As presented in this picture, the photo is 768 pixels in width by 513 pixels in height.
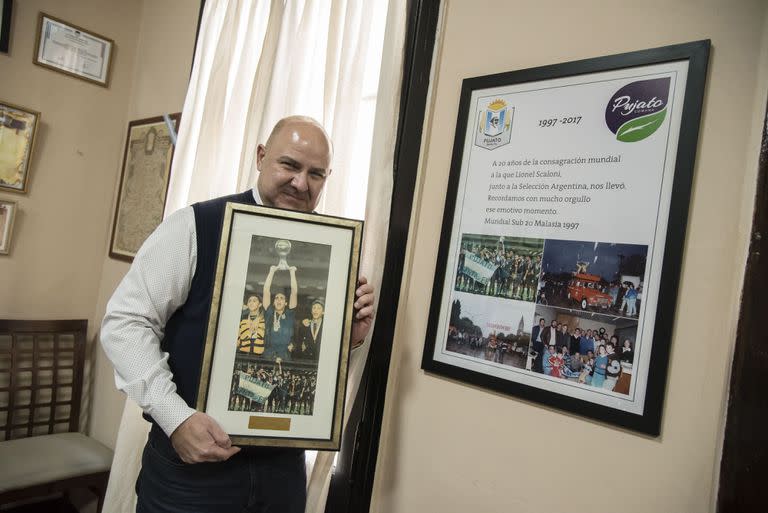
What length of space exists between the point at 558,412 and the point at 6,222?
265 centimetres

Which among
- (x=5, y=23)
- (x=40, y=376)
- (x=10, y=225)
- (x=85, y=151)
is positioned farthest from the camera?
(x=85, y=151)

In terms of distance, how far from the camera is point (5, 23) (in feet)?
7.37

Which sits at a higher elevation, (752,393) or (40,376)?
(752,393)

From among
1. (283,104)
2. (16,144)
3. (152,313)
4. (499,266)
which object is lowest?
(152,313)

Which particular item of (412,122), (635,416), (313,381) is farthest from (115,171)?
(635,416)

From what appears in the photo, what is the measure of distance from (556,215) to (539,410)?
0.46m

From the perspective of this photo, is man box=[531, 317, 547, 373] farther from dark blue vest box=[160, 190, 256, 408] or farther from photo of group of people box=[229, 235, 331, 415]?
dark blue vest box=[160, 190, 256, 408]

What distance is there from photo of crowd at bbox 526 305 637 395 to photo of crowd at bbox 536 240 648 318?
0.08ft

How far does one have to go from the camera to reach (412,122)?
1.40 meters

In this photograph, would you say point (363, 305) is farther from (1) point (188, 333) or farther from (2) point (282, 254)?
(1) point (188, 333)

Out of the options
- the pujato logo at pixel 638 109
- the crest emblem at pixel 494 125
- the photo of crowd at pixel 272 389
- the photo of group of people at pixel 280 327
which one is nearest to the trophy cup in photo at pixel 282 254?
the photo of group of people at pixel 280 327

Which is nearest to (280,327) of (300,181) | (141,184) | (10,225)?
(300,181)

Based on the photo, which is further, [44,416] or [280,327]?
[44,416]

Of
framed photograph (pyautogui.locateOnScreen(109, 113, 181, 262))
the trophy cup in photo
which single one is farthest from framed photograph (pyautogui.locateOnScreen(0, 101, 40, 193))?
the trophy cup in photo
